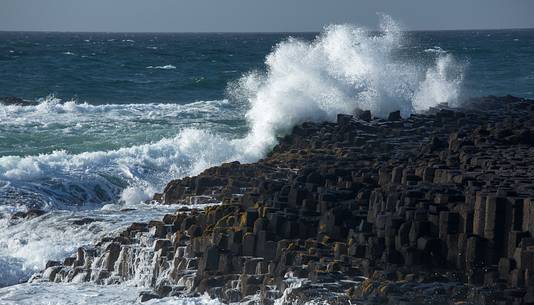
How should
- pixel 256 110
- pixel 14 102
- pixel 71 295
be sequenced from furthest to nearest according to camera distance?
pixel 14 102
pixel 256 110
pixel 71 295

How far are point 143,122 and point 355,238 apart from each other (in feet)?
57.3

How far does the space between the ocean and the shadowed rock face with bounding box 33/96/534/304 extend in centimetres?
55

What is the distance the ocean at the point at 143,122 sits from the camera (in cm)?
1666

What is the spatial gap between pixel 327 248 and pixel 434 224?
1200 mm

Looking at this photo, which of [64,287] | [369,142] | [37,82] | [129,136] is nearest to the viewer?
[64,287]

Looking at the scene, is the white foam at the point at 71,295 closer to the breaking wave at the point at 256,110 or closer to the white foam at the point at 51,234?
the white foam at the point at 51,234

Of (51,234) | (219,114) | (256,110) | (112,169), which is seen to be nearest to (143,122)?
(219,114)

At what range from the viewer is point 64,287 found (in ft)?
47.9

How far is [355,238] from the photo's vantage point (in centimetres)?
1309

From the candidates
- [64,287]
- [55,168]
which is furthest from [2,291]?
[55,168]

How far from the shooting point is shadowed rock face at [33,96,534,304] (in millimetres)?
12055

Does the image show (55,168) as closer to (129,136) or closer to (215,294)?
(129,136)

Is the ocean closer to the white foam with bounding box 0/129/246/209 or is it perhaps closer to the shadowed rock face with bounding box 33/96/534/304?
→ the white foam with bounding box 0/129/246/209

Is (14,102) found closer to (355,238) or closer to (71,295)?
(71,295)
